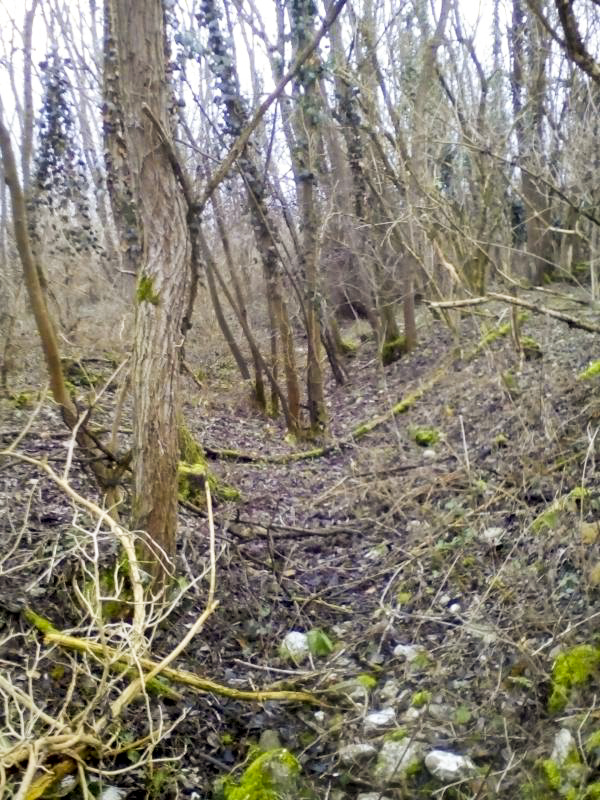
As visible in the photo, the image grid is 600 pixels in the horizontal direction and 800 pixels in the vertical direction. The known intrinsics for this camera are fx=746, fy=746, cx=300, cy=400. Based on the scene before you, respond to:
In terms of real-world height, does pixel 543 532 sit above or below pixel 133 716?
above

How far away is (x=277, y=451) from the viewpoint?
8.43 meters

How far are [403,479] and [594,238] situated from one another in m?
6.89

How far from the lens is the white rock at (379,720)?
3434 millimetres

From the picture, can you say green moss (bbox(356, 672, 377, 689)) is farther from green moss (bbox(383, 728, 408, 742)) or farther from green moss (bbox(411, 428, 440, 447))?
green moss (bbox(411, 428, 440, 447))

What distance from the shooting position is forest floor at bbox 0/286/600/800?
10.1ft

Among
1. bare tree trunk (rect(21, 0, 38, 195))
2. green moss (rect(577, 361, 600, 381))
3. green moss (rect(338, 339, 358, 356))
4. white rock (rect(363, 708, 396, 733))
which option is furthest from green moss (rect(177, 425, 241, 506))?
green moss (rect(338, 339, 358, 356))

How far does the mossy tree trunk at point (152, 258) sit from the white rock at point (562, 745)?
7.11 feet

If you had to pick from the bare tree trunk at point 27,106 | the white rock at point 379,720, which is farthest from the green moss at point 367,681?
the bare tree trunk at point 27,106

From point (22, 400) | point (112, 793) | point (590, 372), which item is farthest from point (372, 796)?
point (22, 400)

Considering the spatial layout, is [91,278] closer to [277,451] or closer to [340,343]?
[340,343]

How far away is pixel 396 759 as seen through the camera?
3160 mm

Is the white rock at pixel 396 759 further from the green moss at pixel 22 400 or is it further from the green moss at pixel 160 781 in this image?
the green moss at pixel 22 400

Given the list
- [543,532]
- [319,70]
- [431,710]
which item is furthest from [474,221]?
[431,710]

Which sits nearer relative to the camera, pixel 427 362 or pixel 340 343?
pixel 427 362
